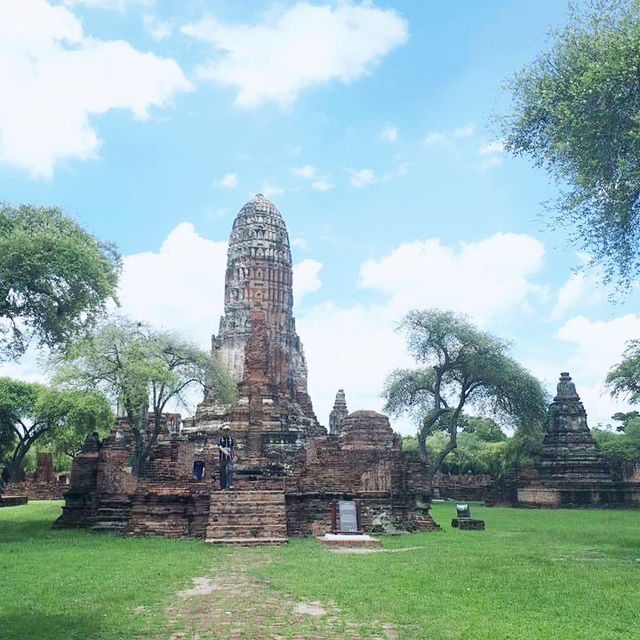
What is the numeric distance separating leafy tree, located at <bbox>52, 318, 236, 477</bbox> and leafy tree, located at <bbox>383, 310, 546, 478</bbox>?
16.8 m

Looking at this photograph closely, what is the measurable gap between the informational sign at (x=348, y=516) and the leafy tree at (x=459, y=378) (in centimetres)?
2226

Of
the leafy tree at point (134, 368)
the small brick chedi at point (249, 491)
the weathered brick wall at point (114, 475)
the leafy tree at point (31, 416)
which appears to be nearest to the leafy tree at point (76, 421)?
the leafy tree at point (31, 416)

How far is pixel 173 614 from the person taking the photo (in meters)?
7.55

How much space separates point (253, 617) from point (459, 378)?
122 feet

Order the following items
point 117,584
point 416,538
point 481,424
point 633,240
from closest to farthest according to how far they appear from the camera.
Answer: point 117,584 < point 633,240 < point 416,538 < point 481,424

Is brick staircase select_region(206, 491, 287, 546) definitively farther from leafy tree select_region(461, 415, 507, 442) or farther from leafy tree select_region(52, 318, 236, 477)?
leafy tree select_region(461, 415, 507, 442)

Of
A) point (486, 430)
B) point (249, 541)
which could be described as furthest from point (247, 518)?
point (486, 430)

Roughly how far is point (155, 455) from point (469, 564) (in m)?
9.98

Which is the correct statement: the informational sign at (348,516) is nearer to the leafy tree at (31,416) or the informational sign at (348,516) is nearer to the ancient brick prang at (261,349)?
the ancient brick prang at (261,349)

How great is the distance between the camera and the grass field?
22.5ft

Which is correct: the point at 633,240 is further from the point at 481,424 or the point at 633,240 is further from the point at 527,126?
the point at 481,424

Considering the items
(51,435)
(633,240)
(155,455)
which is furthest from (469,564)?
(51,435)

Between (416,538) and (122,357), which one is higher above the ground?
(122,357)

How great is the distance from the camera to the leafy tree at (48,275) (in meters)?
17.0
